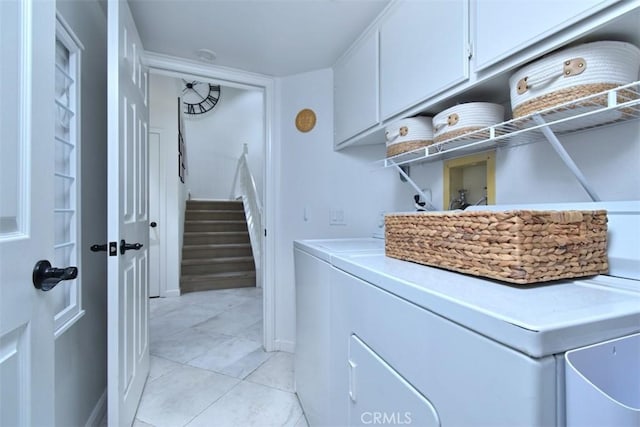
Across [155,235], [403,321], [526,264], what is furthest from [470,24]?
[155,235]

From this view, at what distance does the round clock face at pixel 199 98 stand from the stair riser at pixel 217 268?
12.0 feet

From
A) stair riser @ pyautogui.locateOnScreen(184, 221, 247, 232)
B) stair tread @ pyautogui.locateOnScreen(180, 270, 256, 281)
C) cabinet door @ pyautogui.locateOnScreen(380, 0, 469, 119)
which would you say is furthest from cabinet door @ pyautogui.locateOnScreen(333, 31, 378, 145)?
stair riser @ pyautogui.locateOnScreen(184, 221, 247, 232)

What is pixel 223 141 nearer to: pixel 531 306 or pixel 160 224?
pixel 160 224

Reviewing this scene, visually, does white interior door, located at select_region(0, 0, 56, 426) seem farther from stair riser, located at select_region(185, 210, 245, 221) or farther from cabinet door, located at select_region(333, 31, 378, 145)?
stair riser, located at select_region(185, 210, 245, 221)

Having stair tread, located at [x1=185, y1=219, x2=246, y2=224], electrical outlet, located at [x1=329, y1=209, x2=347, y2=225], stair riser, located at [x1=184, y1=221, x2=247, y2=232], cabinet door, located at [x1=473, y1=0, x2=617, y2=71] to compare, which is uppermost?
cabinet door, located at [x1=473, y1=0, x2=617, y2=71]

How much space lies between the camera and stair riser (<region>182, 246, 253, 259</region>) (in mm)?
4418

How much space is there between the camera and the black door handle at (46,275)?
2.16 feet

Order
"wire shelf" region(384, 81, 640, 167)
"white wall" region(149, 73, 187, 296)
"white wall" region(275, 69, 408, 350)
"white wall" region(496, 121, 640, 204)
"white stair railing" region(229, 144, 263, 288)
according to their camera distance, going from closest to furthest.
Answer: "wire shelf" region(384, 81, 640, 167), "white wall" region(496, 121, 640, 204), "white wall" region(275, 69, 408, 350), "white wall" region(149, 73, 187, 296), "white stair railing" region(229, 144, 263, 288)

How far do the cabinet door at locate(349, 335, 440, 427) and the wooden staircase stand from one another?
3498 millimetres

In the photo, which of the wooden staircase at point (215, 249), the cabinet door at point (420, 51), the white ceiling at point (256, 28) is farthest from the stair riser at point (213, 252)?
the cabinet door at point (420, 51)

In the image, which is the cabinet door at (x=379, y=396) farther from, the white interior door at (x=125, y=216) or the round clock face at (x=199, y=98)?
the round clock face at (x=199, y=98)

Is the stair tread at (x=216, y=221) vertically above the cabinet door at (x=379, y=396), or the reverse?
the stair tread at (x=216, y=221)

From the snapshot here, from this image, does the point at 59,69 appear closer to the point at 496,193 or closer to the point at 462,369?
the point at 462,369

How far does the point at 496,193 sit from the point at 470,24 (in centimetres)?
65
